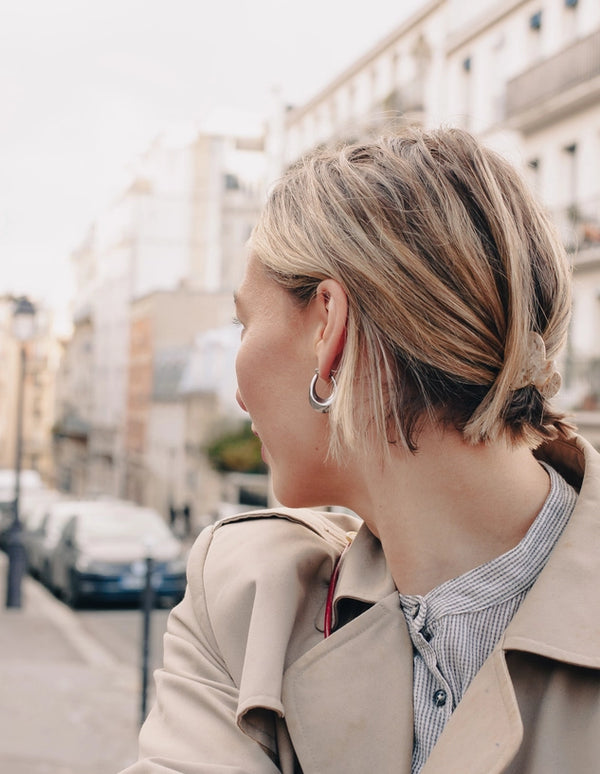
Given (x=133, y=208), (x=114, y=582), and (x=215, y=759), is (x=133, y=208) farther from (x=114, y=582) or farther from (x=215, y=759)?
(x=215, y=759)

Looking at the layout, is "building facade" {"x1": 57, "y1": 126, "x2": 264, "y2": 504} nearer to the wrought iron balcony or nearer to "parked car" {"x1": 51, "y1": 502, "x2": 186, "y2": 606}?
the wrought iron balcony

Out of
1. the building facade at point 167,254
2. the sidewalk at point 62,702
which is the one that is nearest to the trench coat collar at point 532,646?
the sidewalk at point 62,702

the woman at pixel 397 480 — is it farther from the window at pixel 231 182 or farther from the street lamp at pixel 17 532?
the window at pixel 231 182

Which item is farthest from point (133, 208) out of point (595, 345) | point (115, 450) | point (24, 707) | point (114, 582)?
point (24, 707)

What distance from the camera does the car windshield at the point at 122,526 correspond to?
1562cm

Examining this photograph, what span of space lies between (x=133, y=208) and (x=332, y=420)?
173ft

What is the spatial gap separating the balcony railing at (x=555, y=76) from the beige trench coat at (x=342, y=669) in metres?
20.7

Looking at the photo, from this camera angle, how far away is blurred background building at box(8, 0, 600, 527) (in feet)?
70.2

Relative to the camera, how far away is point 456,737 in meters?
1.21

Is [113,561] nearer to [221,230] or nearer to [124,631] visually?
[124,631]

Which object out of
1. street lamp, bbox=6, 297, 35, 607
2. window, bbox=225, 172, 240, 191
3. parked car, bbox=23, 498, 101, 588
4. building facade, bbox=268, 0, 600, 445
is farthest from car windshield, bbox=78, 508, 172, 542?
window, bbox=225, 172, 240, 191

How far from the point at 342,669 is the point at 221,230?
5034 cm

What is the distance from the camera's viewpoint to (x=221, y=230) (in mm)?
50969

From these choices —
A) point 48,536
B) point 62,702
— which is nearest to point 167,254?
point 48,536
